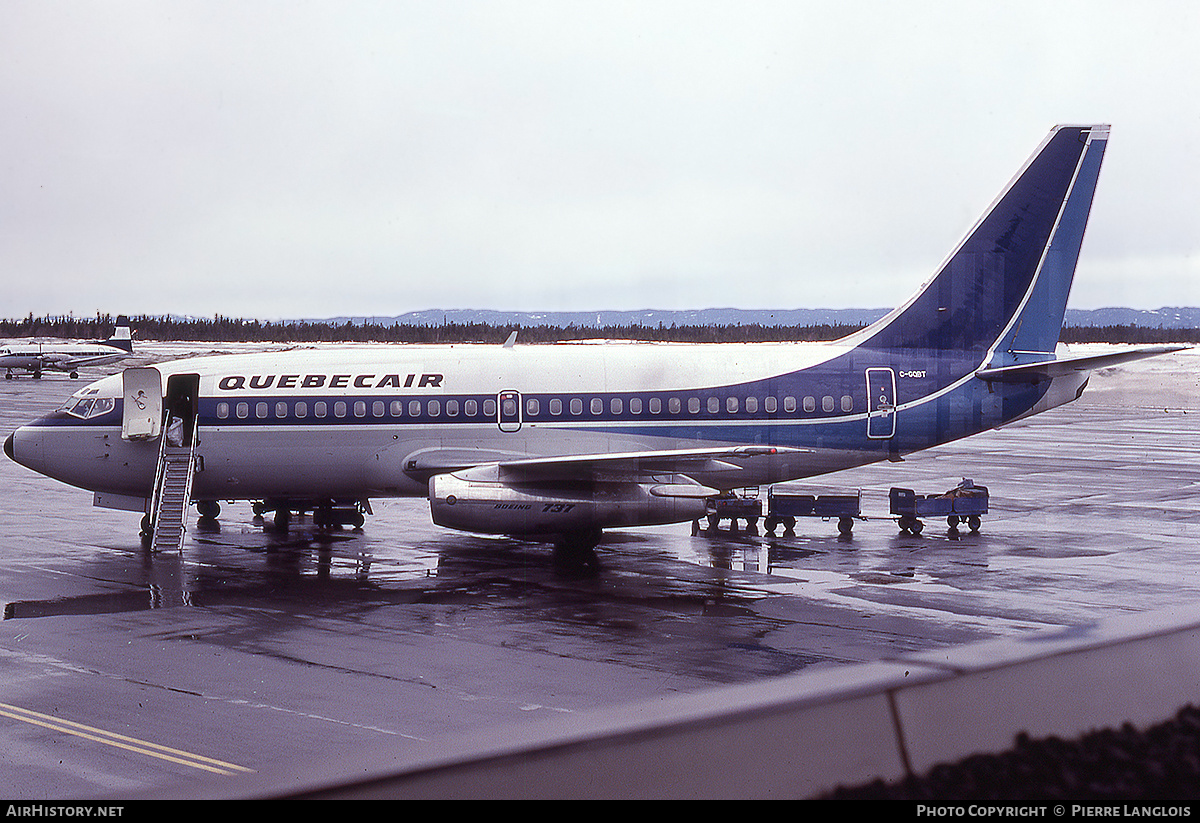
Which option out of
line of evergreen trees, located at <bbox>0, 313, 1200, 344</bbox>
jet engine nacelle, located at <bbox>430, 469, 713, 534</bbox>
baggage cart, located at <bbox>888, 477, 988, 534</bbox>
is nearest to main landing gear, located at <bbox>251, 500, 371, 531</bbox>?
jet engine nacelle, located at <bbox>430, 469, 713, 534</bbox>

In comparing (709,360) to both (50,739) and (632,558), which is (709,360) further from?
(50,739)

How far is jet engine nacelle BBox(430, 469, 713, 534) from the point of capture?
22.8m

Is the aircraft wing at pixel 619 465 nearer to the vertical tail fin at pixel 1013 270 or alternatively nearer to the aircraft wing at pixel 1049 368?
the vertical tail fin at pixel 1013 270

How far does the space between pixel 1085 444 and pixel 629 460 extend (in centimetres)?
3650

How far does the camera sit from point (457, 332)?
5512 inches

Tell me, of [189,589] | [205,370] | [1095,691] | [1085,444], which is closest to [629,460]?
[189,589]

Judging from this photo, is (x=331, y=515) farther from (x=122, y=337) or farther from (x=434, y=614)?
(x=122, y=337)

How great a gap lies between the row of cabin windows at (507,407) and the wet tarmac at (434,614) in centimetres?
316

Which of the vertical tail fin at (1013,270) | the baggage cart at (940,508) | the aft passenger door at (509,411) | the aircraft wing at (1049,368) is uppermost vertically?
the vertical tail fin at (1013,270)

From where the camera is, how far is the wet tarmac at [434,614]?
13086 mm

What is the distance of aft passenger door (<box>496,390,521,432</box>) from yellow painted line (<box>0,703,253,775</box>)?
13.4 m

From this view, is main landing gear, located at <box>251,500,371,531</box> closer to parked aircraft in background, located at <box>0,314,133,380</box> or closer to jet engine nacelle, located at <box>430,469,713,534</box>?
jet engine nacelle, located at <box>430,469,713,534</box>

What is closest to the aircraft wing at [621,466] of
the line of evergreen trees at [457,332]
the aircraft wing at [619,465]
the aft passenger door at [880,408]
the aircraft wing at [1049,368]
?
the aircraft wing at [619,465]

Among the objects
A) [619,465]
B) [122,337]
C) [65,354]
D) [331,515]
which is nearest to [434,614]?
[619,465]
